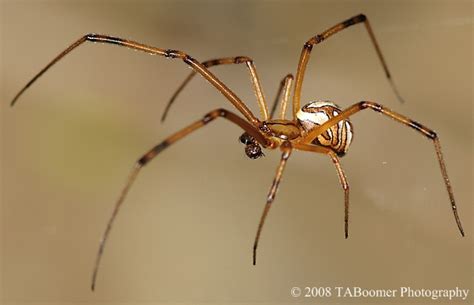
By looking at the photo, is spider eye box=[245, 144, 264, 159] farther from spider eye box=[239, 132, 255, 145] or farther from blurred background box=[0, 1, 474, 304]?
blurred background box=[0, 1, 474, 304]

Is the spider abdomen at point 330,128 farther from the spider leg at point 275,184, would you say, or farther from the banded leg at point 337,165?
the spider leg at point 275,184

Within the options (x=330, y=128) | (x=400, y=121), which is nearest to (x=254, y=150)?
(x=330, y=128)

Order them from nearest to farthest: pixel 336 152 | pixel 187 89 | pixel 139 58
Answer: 1. pixel 336 152
2. pixel 187 89
3. pixel 139 58

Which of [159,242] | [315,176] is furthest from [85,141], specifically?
[315,176]

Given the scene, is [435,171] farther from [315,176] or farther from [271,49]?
[271,49]

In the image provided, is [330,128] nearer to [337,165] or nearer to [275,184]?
[337,165]

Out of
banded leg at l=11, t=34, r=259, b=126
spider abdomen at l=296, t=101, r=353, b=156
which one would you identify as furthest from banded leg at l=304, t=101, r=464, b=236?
banded leg at l=11, t=34, r=259, b=126
